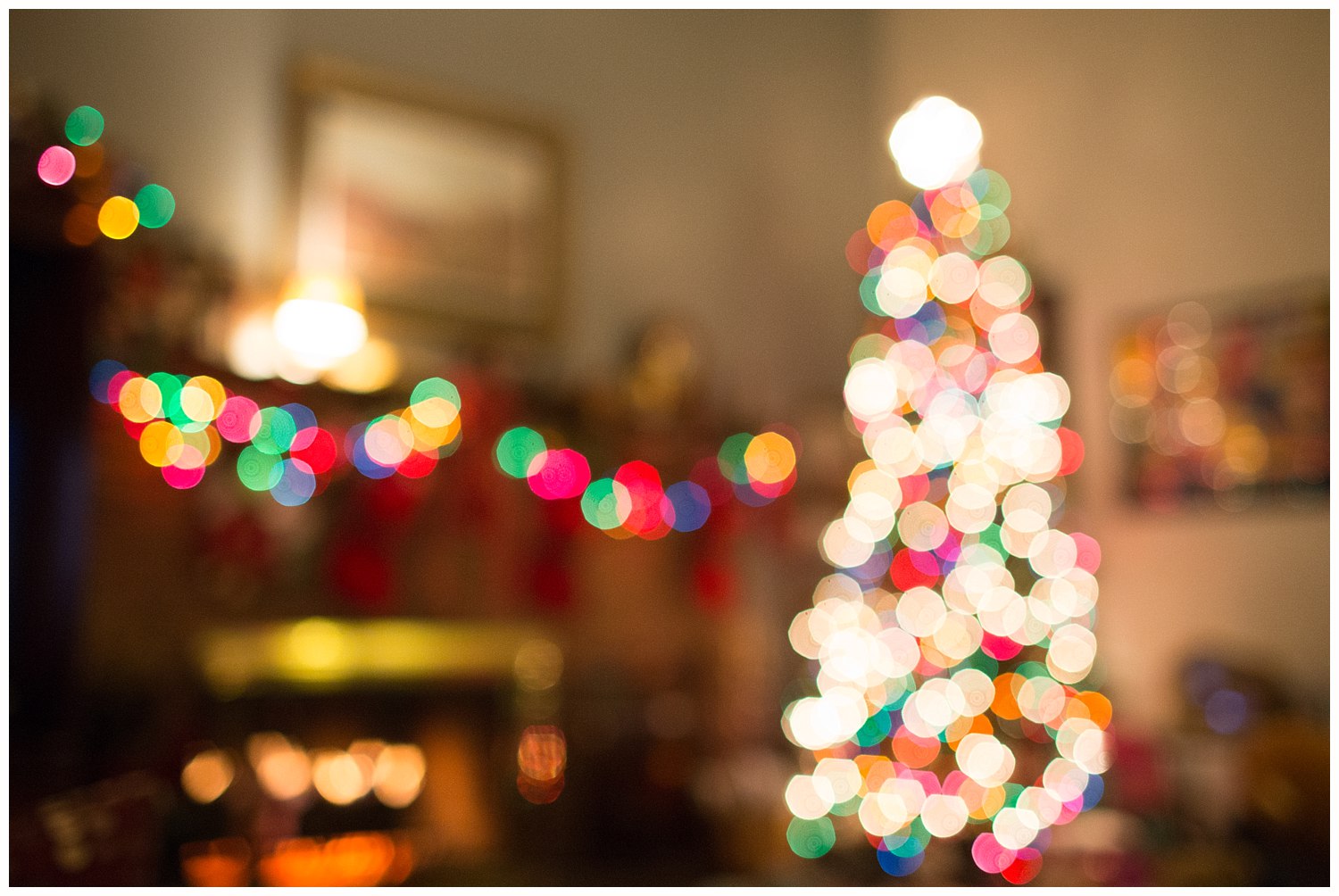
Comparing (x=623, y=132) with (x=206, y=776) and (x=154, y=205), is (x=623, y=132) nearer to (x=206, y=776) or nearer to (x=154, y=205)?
(x=154, y=205)

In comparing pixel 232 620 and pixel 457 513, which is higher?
pixel 457 513

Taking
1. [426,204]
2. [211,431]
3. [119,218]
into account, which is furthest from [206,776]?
[426,204]

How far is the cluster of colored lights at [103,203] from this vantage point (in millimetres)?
1703

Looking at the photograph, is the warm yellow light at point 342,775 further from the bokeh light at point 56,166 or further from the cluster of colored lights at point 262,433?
the bokeh light at point 56,166

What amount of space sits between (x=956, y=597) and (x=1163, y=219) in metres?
1.36

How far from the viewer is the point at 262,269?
8.18 ft

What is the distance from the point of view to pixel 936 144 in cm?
250

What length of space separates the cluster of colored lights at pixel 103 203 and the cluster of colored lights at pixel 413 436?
2.22 feet

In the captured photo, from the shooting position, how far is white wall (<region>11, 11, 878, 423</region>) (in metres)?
2.37

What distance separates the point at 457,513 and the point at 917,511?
1.21 metres

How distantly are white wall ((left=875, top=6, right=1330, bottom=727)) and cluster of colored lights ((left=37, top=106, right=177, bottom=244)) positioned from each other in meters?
2.35

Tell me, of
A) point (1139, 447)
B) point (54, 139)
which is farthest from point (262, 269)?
point (1139, 447)

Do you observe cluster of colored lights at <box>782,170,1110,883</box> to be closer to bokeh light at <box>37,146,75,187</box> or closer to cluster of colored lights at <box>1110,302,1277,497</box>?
cluster of colored lights at <box>1110,302,1277,497</box>

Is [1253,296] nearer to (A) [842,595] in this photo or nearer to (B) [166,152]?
(A) [842,595]
